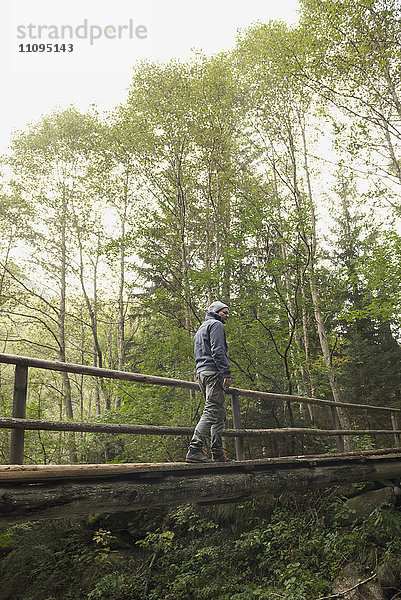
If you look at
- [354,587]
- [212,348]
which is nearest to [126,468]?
[212,348]

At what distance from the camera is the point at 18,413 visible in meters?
3.51

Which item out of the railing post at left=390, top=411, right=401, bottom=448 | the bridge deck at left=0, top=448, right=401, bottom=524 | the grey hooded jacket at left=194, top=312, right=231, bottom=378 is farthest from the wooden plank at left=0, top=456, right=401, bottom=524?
the railing post at left=390, top=411, right=401, bottom=448

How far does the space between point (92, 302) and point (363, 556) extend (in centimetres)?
1771

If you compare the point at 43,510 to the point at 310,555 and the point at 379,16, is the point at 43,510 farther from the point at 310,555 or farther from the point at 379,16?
the point at 379,16

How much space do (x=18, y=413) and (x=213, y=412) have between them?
2.27 m

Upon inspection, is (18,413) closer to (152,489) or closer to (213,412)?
(152,489)

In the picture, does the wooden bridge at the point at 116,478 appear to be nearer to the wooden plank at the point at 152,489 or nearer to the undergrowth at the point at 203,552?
the wooden plank at the point at 152,489

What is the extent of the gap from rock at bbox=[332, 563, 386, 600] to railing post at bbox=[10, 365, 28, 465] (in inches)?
206

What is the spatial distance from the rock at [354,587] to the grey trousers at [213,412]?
10.8 feet

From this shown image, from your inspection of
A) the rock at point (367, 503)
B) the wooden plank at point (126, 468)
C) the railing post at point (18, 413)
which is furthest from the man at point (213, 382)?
the rock at point (367, 503)

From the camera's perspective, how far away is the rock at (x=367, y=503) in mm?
7500

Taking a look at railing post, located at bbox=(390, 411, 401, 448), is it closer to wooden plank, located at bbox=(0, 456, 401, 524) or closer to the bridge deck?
wooden plank, located at bbox=(0, 456, 401, 524)

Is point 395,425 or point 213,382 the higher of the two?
point 213,382

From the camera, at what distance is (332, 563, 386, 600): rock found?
5812mm
